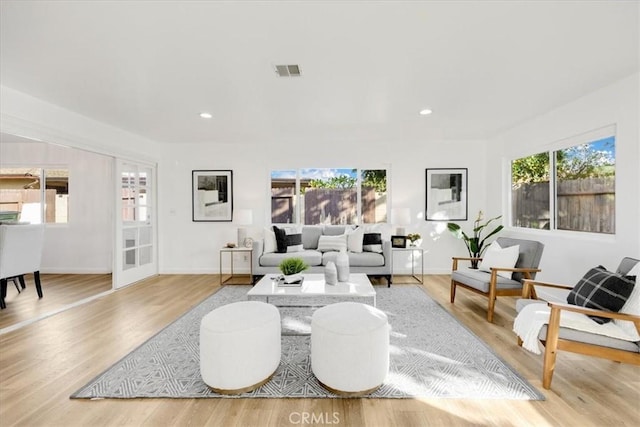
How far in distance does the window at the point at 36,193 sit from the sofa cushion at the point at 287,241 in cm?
426

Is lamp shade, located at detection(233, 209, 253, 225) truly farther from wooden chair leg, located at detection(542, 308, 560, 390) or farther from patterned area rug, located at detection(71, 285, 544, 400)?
wooden chair leg, located at detection(542, 308, 560, 390)

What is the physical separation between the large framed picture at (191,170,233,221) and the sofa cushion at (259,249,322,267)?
4.59 ft

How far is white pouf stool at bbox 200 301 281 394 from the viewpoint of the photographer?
187 cm

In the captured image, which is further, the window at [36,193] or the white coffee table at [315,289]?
the window at [36,193]

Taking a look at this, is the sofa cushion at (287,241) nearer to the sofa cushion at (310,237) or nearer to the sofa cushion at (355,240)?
the sofa cushion at (310,237)

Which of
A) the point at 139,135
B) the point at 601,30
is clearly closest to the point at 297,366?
the point at 601,30

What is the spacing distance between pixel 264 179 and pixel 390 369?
13.5ft

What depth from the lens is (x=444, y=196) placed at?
5.47 meters

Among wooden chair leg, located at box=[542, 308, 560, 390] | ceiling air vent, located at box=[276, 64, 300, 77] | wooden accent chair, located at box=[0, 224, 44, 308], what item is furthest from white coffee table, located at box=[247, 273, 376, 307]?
wooden accent chair, located at box=[0, 224, 44, 308]

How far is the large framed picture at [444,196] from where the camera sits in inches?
215

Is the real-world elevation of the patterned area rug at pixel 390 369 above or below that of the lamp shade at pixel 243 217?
below

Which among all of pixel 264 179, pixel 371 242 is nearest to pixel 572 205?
pixel 371 242

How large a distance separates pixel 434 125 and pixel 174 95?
3.53 metres

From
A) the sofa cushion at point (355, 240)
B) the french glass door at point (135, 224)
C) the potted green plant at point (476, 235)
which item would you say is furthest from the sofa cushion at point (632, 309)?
the french glass door at point (135, 224)
